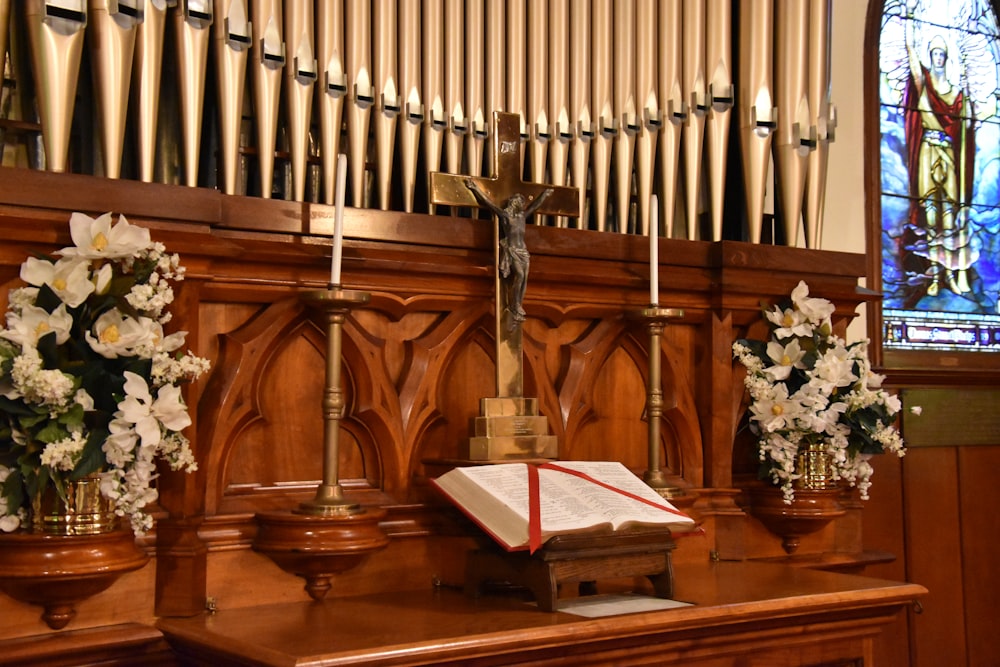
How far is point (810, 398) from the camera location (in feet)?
12.3

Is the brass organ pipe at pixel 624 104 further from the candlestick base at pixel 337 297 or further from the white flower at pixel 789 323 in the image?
the candlestick base at pixel 337 297

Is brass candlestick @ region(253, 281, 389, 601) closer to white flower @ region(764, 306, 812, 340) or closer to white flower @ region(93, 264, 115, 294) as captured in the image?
white flower @ region(93, 264, 115, 294)

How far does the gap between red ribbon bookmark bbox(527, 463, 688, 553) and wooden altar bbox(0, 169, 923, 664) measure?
0.19m

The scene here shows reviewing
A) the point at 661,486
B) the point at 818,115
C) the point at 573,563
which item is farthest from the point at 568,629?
the point at 818,115

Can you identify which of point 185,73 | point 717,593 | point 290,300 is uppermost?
point 185,73

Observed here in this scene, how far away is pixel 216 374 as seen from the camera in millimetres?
3033

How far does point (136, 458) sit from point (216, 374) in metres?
0.42

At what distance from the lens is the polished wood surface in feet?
8.20

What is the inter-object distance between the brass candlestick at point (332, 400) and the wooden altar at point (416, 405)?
7.5 inches

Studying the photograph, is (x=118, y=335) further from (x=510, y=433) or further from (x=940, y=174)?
(x=940, y=174)

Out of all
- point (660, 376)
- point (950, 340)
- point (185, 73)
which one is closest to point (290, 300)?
point (185, 73)

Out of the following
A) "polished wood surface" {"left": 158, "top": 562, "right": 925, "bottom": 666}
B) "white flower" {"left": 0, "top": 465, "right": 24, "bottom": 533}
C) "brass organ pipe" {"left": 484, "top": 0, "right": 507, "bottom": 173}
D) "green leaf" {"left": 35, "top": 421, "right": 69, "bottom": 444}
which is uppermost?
"brass organ pipe" {"left": 484, "top": 0, "right": 507, "bottom": 173}

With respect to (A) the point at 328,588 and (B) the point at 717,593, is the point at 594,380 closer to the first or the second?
(B) the point at 717,593

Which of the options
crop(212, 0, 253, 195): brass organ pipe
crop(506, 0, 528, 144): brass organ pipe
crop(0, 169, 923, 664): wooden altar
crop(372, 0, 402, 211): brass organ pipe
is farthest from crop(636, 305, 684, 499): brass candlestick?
crop(212, 0, 253, 195): brass organ pipe
